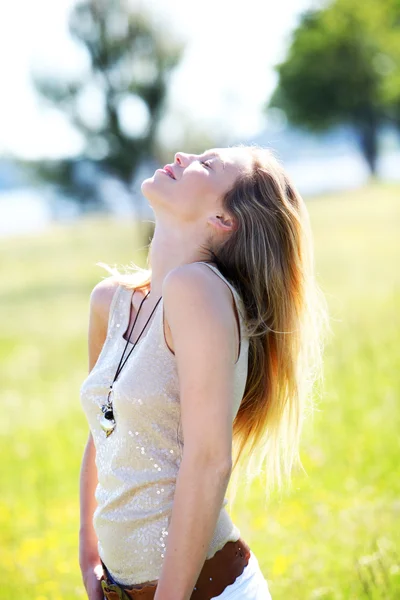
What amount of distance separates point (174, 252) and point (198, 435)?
65 cm

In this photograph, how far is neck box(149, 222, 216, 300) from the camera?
2467 millimetres

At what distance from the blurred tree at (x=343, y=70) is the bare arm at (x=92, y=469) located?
66564 mm

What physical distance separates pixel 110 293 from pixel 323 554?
229cm

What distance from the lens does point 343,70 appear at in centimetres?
6812

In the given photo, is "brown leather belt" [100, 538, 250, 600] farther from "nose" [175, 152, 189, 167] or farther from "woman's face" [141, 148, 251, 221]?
"nose" [175, 152, 189, 167]

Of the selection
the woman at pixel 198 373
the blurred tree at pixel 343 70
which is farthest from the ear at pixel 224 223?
the blurred tree at pixel 343 70

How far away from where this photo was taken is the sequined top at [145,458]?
2.23 m

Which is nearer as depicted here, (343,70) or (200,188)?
(200,188)

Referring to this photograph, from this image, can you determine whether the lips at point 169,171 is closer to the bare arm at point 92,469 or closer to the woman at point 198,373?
the woman at point 198,373

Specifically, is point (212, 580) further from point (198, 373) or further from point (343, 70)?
point (343, 70)

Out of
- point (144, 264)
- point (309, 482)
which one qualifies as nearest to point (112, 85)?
point (144, 264)

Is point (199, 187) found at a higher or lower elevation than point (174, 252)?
higher

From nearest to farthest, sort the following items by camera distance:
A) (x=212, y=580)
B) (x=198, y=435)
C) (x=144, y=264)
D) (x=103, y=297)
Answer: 1. (x=198, y=435)
2. (x=212, y=580)
3. (x=103, y=297)
4. (x=144, y=264)

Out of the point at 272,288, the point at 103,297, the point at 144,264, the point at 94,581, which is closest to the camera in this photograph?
the point at 272,288
